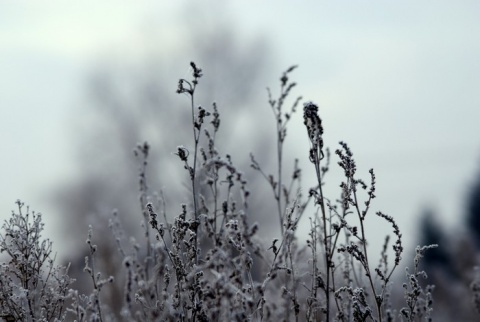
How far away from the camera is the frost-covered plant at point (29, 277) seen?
4191mm

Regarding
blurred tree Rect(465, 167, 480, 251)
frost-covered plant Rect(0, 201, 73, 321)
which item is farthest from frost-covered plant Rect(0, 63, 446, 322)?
blurred tree Rect(465, 167, 480, 251)

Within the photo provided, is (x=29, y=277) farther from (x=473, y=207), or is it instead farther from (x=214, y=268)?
(x=473, y=207)

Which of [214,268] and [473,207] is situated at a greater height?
[473,207]

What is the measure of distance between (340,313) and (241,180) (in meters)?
1.15

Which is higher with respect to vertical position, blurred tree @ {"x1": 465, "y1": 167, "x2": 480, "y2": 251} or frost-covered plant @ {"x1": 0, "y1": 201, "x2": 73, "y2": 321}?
blurred tree @ {"x1": 465, "y1": 167, "x2": 480, "y2": 251}

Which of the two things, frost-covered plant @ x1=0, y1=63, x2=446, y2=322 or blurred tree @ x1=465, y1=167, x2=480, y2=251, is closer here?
frost-covered plant @ x1=0, y1=63, x2=446, y2=322

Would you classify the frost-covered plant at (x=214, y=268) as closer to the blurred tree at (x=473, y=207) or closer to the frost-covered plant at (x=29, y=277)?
the frost-covered plant at (x=29, y=277)

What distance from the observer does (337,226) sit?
403 centimetres

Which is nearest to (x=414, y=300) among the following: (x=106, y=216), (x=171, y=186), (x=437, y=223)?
(x=106, y=216)

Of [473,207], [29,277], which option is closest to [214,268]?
[29,277]

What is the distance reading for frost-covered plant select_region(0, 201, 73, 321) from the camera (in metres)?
4.19

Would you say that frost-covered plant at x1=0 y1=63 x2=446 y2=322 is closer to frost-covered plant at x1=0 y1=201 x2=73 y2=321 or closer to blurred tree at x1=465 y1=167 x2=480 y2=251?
frost-covered plant at x1=0 y1=201 x2=73 y2=321

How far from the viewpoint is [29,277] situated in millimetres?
4391

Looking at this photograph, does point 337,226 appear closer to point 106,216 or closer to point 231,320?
point 231,320
